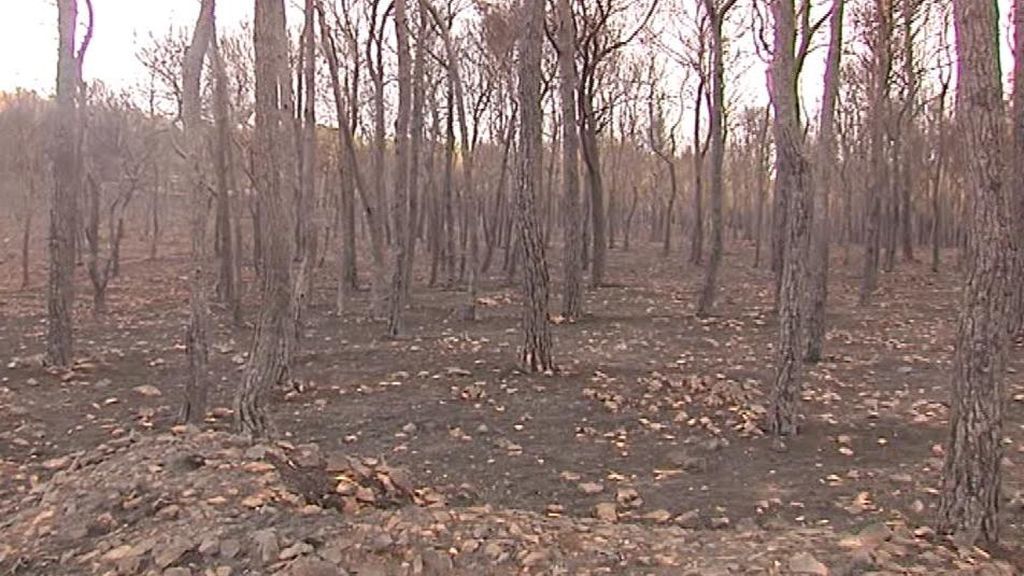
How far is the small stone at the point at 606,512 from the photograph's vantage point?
5.40 metres

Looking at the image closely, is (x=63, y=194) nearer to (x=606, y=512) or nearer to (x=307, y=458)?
(x=307, y=458)

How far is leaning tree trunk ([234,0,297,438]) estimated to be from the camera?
6379mm

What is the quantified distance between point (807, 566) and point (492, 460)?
317 cm

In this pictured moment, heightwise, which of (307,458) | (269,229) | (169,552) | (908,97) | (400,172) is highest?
(908,97)

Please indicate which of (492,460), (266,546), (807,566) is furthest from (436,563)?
(492,460)

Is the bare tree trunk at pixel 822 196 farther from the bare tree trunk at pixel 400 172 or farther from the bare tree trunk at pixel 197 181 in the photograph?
the bare tree trunk at pixel 197 181

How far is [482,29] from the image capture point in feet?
70.9

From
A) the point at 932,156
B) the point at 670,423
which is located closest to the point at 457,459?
the point at 670,423

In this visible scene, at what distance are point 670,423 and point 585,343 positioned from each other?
4.39 m

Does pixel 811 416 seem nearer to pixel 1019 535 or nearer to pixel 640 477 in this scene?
pixel 640 477

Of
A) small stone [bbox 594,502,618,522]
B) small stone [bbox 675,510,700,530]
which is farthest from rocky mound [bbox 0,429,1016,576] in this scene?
small stone [bbox 594,502,618,522]

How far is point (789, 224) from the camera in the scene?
732cm

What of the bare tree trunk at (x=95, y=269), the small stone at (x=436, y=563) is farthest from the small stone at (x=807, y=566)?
the bare tree trunk at (x=95, y=269)

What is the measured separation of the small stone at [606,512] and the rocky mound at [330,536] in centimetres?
55
